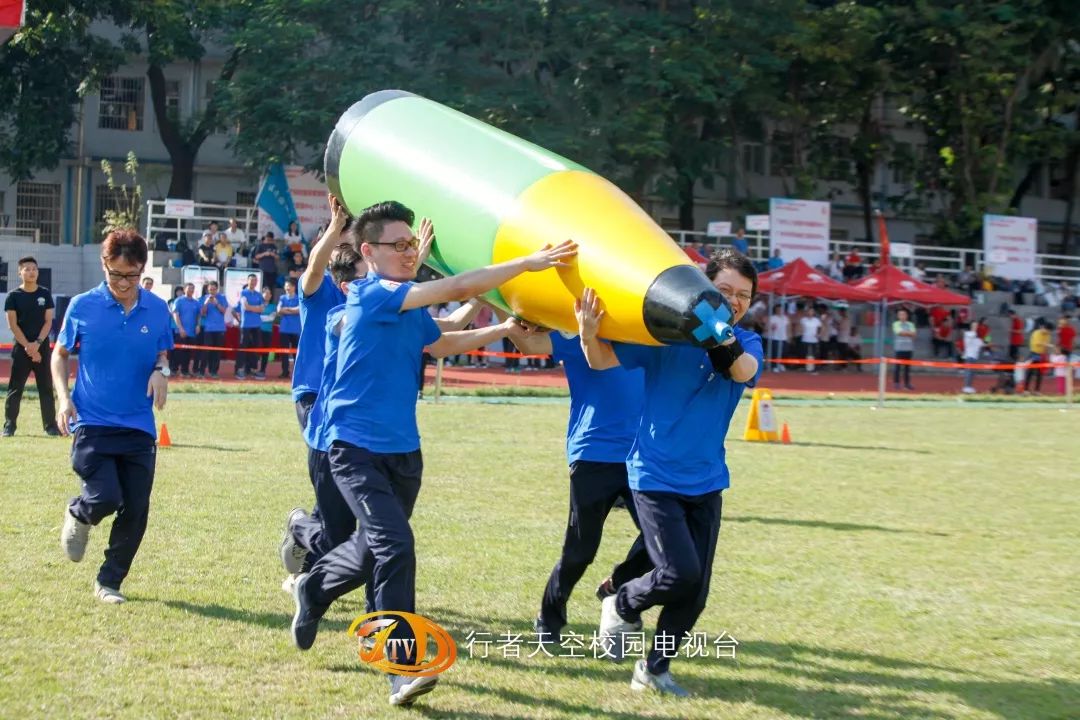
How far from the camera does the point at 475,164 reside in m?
6.25

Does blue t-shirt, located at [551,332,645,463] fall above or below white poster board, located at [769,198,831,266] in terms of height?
below

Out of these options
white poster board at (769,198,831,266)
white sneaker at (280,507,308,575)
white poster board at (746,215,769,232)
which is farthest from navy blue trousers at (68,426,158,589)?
white poster board at (769,198,831,266)

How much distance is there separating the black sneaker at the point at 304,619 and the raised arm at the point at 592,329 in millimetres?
1572

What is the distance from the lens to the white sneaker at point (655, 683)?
586cm

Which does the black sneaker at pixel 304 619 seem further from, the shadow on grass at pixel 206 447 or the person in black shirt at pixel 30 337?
the person in black shirt at pixel 30 337

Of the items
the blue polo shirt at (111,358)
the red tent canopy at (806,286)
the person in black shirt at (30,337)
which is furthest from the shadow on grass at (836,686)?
the red tent canopy at (806,286)

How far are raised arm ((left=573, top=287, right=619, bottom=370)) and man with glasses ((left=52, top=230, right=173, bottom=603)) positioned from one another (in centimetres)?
276

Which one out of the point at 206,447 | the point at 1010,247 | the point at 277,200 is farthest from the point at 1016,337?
the point at 206,447

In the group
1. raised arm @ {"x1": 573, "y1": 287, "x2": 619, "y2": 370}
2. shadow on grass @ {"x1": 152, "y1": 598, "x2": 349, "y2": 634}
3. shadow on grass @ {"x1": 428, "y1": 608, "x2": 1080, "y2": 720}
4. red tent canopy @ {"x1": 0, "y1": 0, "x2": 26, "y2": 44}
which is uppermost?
red tent canopy @ {"x1": 0, "y1": 0, "x2": 26, "y2": 44}

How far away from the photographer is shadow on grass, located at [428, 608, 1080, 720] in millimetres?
5738

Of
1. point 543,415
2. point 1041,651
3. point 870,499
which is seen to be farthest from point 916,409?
point 1041,651

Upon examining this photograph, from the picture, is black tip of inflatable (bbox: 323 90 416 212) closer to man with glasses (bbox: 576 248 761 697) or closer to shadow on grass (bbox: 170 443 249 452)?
man with glasses (bbox: 576 248 761 697)

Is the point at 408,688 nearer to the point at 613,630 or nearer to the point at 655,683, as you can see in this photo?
the point at 655,683

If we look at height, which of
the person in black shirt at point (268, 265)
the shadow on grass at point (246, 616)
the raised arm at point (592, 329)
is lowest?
the shadow on grass at point (246, 616)
